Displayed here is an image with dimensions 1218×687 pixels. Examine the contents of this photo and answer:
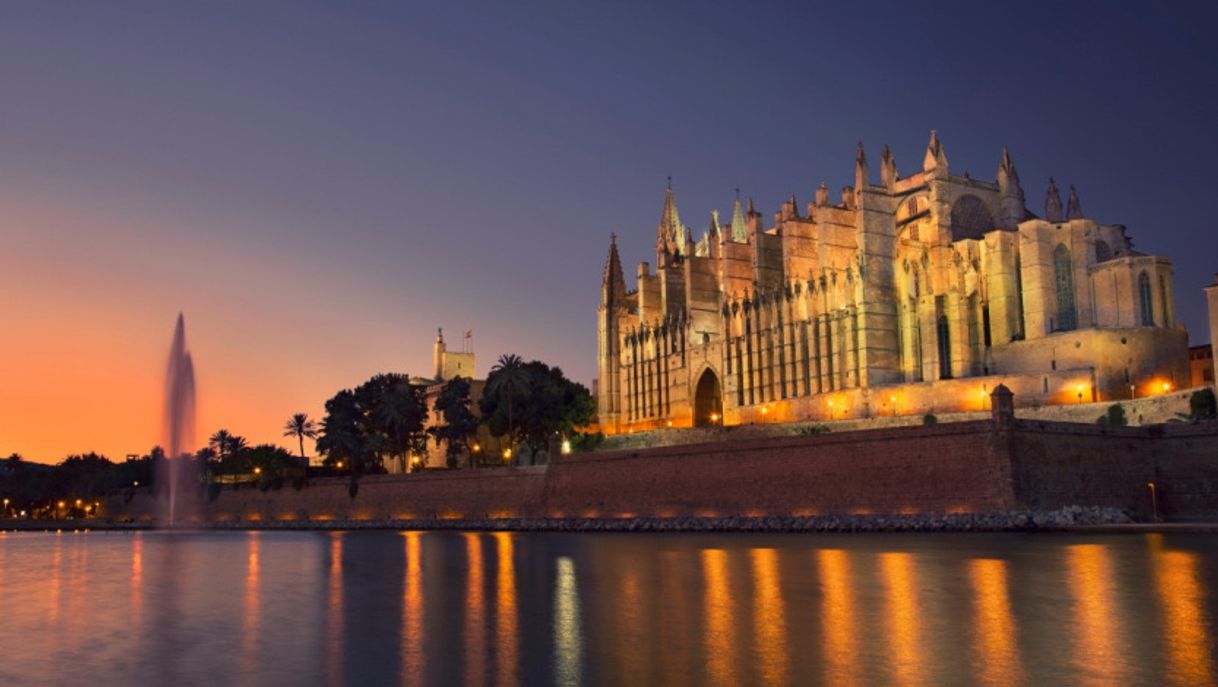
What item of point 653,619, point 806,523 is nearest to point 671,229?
point 806,523

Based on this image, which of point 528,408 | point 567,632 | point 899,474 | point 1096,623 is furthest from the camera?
point 528,408

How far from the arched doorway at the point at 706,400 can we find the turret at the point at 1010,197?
730 inches

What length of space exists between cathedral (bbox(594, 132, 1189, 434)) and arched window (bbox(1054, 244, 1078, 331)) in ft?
0.26

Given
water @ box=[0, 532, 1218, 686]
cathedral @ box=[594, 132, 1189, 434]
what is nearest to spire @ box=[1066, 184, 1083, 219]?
cathedral @ box=[594, 132, 1189, 434]

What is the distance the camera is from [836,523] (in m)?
35.1

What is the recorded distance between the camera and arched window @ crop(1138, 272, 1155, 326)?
4422 cm

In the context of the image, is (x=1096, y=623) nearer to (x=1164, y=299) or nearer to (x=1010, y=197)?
(x=1164, y=299)

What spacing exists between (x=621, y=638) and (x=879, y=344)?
39406 mm

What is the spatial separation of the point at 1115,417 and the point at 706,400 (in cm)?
2964

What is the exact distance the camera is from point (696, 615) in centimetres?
1464

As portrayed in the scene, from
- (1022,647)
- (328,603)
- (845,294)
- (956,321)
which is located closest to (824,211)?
(845,294)

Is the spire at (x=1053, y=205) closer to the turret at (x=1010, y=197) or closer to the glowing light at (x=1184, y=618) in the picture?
the turret at (x=1010, y=197)

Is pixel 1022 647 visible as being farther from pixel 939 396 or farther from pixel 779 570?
pixel 939 396

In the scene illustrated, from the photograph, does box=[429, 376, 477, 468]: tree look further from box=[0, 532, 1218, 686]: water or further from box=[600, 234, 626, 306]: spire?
box=[0, 532, 1218, 686]: water
